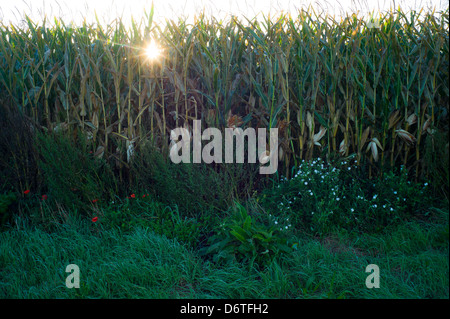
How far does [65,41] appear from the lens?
4145 mm

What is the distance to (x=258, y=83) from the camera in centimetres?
390

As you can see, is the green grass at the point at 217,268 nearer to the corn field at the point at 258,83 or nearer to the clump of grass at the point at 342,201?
the clump of grass at the point at 342,201

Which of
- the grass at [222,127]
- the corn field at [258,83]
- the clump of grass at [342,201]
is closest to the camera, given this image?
the grass at [222,127]

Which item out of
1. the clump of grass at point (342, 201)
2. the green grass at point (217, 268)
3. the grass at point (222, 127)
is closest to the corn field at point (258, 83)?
the grass at point (222, 127)

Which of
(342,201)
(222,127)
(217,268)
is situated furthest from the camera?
(222,127)

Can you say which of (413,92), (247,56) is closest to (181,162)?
(247,56)

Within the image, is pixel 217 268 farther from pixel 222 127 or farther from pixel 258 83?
pixel 258 83

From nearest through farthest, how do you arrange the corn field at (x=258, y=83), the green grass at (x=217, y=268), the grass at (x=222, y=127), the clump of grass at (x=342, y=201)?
1. the green grass at (x=217, y=268)
2. the grass at (x=222, y=127)
3. the clump of grass at (x=342, y=201)
4. the corn field at (x=258, y=83)

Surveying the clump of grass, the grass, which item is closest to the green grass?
the grass

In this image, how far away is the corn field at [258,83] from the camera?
12.2 feet

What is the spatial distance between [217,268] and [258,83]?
6.48 feet

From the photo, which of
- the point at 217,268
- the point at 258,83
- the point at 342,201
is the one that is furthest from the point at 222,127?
the point at 217,268

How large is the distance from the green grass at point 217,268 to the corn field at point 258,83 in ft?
3.38

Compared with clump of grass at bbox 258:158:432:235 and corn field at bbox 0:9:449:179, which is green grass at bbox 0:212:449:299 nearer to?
clump of grass at bbox 258:158:432:235
